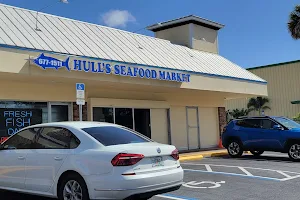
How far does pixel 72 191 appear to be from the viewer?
6223 millimetres

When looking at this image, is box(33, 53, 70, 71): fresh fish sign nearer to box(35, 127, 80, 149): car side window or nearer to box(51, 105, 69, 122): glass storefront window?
box(51, 105, 69, 122): glass storefront window

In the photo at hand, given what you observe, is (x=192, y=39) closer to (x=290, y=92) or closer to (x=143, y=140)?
(x=143, y=140)

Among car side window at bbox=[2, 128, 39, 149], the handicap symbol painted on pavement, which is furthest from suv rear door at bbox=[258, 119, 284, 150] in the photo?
car side window at bbox=[2, 128, 39, 149]

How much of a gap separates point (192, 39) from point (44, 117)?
11.0m

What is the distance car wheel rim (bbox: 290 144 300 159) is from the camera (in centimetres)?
1380

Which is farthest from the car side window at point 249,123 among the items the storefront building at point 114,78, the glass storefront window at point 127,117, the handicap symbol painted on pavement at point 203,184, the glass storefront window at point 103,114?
the handicap symbol painted on pavement at point 203,184

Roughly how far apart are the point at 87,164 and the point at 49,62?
641cm

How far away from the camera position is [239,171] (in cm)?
1123

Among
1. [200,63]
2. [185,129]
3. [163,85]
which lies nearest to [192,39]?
[200,63]

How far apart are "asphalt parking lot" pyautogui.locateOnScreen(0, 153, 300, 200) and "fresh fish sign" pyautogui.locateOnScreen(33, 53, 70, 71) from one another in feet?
14.6

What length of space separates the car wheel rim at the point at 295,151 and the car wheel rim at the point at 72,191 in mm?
9975

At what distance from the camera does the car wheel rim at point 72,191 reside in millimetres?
6152

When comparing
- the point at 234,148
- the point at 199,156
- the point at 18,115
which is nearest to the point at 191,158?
the point at 199,156

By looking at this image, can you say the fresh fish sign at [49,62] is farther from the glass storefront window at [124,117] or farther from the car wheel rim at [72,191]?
the car wheel rim at [72,191]
